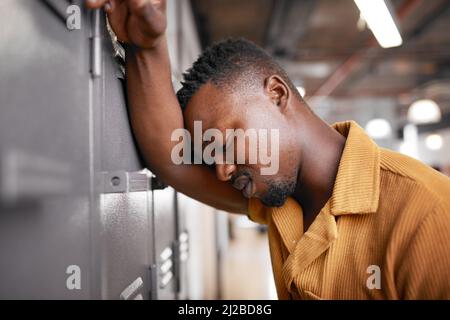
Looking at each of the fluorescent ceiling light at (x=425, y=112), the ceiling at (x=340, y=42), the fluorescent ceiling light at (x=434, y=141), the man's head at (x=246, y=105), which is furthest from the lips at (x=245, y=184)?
the fluorescent ceiling light at (x=434, y=141)

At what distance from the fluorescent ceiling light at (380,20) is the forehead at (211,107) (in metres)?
0.39

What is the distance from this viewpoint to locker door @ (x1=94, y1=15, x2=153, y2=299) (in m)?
0.77

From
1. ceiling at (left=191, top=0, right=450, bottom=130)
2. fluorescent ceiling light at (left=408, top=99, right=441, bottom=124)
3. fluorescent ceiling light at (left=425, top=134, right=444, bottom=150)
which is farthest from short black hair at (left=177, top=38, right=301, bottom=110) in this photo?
fluorescent ceiling light at (left=425, top=134, right=444, bottom=150)

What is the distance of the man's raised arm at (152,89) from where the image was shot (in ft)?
2.86

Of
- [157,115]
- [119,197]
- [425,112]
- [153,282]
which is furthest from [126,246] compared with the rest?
[425,112]

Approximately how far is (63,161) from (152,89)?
1.35 feet

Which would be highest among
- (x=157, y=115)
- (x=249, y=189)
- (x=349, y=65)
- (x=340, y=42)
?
(x=340, y=42)

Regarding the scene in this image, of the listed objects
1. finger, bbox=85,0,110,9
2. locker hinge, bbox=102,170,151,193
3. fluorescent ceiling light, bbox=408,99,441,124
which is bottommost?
locker hinge, bbox=102,170,151,193

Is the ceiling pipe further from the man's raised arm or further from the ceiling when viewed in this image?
the man's raised arm

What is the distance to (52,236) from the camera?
66 cm

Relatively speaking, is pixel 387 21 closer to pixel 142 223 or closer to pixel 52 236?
pixel 142 223

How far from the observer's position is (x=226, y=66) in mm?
1189

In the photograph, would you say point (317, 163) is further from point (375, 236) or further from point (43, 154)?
point (43, 154)

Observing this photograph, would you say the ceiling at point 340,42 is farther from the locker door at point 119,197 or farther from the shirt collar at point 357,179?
the locker door at point 119,197
